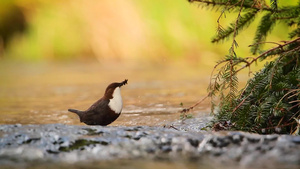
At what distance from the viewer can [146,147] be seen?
2.37m

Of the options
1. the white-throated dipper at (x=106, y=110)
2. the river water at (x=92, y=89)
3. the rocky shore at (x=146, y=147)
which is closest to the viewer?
the rocky shore at (x=146, y=147)

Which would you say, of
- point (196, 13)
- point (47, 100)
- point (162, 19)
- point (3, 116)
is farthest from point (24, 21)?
point (3, 116)

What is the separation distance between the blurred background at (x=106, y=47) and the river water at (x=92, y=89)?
16 millimetres

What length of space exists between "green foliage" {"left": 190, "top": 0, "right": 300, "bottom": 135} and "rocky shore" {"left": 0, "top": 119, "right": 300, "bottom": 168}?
413 mm

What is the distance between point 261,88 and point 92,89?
12.1 feet

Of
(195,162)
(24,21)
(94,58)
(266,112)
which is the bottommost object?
(195,162)

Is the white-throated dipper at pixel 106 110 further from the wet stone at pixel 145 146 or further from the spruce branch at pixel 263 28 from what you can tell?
the spruce branch at pixel 263 28

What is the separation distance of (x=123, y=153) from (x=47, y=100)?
3338 millimetres

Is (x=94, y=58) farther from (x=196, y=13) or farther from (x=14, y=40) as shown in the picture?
(x=196, y=13)

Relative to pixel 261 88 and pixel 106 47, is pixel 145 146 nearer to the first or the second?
pixel 261 88

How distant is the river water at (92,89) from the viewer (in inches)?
168

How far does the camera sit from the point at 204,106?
15.9 feet

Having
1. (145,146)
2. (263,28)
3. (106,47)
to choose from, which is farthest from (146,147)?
(106,47)

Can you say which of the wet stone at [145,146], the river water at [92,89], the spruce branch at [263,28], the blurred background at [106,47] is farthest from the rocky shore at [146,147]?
the blurred background at [106,47]
